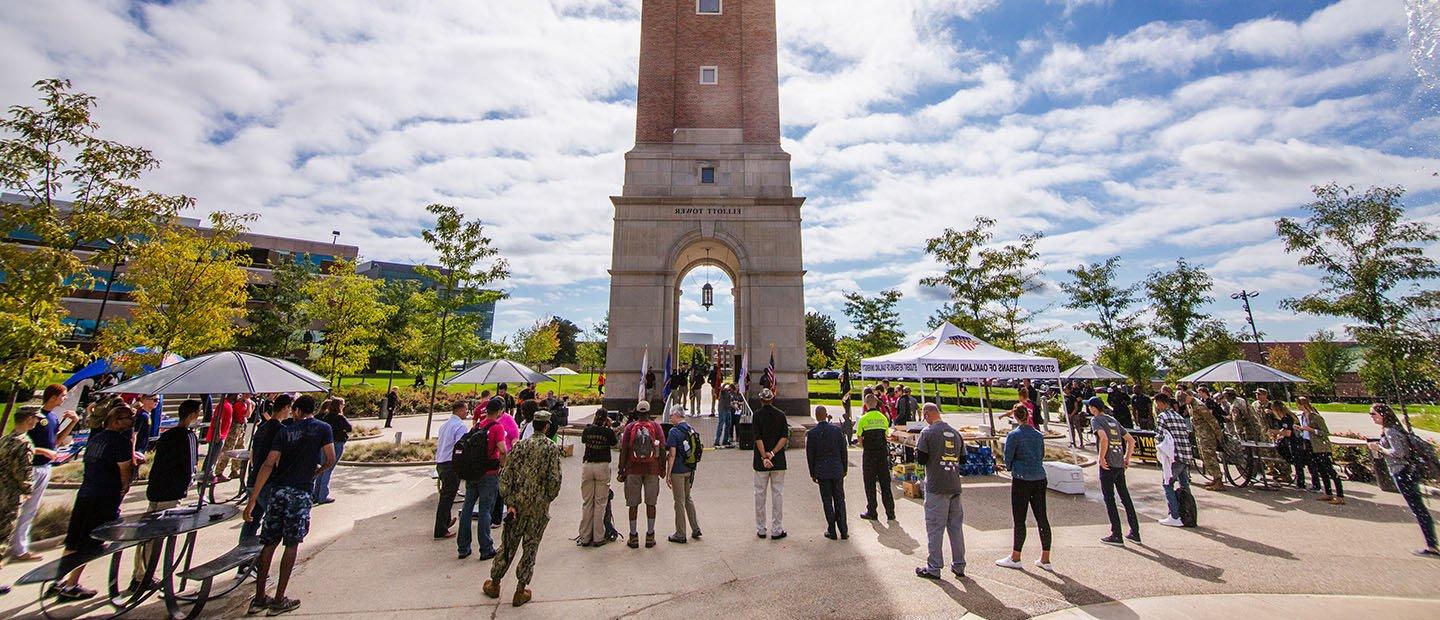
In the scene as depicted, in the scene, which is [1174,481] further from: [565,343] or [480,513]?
[565,343]

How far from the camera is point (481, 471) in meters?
7.00

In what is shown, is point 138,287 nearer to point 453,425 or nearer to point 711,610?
point 453,425

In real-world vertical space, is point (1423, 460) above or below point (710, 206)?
below

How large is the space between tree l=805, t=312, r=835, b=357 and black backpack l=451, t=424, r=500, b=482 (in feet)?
231

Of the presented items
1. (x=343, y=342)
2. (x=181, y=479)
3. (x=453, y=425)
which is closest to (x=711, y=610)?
(x=453, y=425)

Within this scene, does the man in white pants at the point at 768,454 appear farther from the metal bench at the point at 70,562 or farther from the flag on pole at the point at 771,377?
the flag on pole at the point at 771,377

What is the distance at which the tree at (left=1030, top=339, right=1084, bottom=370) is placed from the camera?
83.2 feet

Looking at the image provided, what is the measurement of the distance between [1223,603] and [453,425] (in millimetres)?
10157

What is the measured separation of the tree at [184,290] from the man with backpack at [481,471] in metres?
17.2

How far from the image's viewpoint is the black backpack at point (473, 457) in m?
6.93

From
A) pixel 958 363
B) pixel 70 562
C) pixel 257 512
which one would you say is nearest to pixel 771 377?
pixel 958 363

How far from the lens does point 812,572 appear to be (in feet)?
21.4

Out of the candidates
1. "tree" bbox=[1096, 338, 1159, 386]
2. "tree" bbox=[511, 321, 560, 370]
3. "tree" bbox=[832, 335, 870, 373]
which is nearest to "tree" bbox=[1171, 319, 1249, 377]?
"tree" bbox=[1096, 338, 1159, 386]

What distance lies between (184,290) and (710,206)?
19.3 metres
